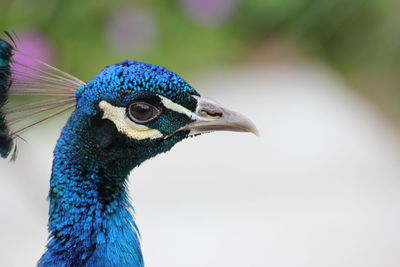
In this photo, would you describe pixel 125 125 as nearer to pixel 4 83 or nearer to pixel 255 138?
pixel 4 83

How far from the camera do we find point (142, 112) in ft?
3.53

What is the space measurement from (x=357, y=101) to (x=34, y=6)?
4.37 ft

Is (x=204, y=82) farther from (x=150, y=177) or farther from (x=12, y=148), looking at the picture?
(x=12, y=148)

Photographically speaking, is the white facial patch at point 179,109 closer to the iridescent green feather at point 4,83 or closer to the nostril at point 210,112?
the nostril at point 210,112

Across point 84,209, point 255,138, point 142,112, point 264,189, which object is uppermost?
point 255,138

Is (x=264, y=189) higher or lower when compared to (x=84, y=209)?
higher

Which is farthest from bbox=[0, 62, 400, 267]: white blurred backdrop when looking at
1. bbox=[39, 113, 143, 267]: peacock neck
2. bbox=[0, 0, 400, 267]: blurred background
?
bbox=[39, 113, 143, 267]: peacock neck

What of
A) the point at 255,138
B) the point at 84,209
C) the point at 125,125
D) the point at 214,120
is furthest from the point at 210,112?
the point at 255,138

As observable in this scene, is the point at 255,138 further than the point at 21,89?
Yes

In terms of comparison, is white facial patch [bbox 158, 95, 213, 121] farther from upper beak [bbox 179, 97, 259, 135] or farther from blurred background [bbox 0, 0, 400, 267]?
blurred background [bbox 0, 0, 400, 267]

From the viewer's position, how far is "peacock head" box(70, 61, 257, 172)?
1.06 m

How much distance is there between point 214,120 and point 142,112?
0.36ft

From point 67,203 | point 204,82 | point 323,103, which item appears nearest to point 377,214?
point 323,103

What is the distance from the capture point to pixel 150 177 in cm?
244
